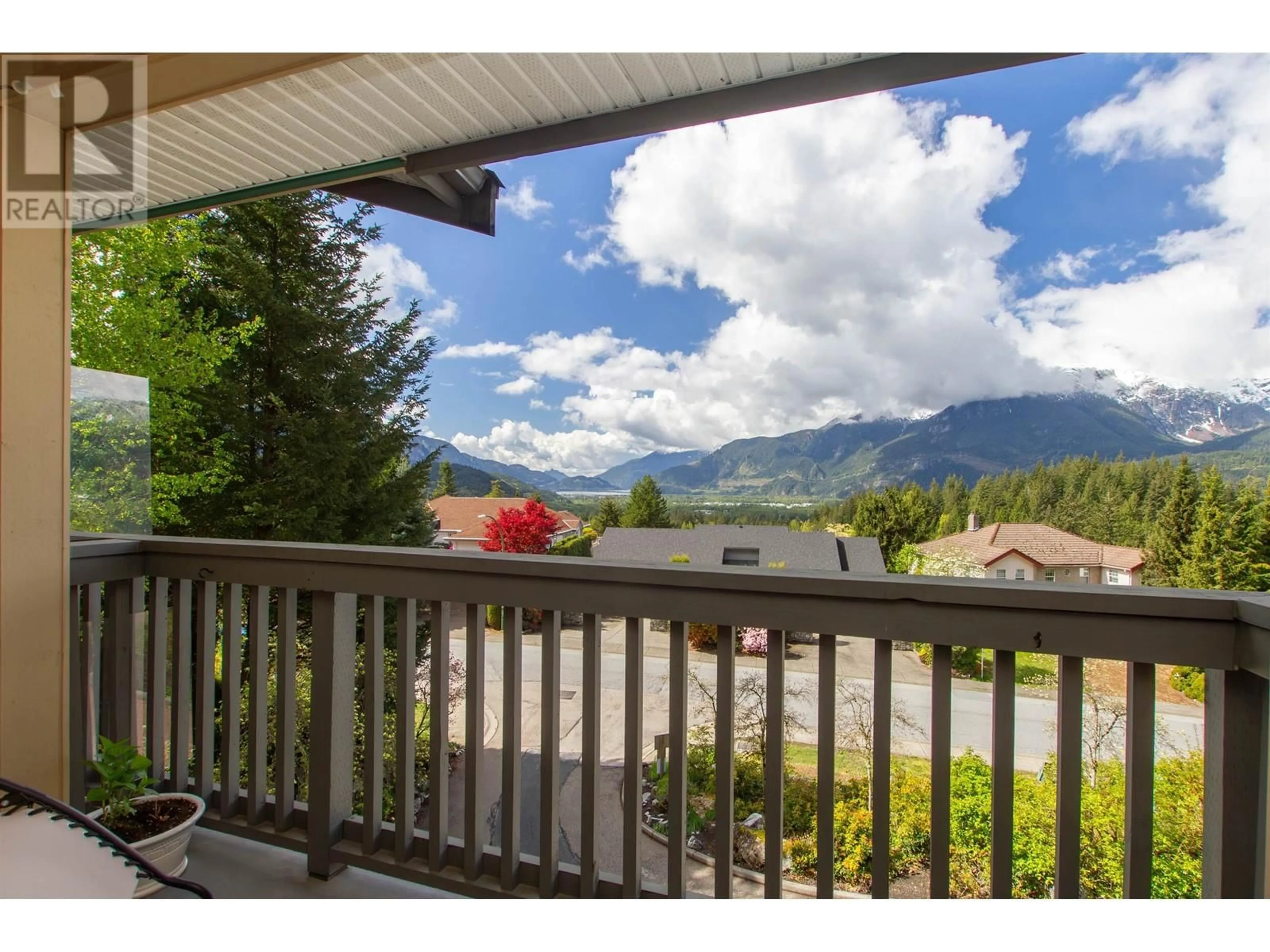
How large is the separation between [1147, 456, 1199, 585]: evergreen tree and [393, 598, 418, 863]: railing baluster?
4687 mm

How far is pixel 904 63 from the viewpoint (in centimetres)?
131

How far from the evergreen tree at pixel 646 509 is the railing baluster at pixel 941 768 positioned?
3.95m

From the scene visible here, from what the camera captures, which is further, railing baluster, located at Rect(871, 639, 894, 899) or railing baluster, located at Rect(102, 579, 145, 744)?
railing baluster, located at Rect(102, 579, 145, 744)

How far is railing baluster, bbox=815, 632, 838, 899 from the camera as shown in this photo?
1.14 m

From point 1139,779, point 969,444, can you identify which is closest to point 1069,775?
point 1139,779

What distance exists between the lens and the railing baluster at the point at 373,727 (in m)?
1.43

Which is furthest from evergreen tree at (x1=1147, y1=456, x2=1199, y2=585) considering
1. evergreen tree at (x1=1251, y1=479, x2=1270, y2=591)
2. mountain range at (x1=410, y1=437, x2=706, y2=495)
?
mountain range at (x1=410, y1=437, x2=706, y2=495)

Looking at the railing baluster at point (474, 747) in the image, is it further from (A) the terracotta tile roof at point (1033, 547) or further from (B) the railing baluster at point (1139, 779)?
(A) the terracotta tile roof at point (1033, 547)

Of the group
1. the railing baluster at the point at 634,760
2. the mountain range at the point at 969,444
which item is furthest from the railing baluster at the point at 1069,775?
the mountain range at the point at 969,444

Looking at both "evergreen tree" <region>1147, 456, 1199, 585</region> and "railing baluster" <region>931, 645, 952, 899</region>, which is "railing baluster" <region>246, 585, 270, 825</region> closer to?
"railing baluster" <region>931, 645, 952, 899</region>

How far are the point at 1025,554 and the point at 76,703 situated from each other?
16.6 feet

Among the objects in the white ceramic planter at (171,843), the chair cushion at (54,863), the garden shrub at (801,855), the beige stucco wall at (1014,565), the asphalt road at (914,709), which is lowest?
the garden shrub at (801,855)

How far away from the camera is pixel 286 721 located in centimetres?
155
